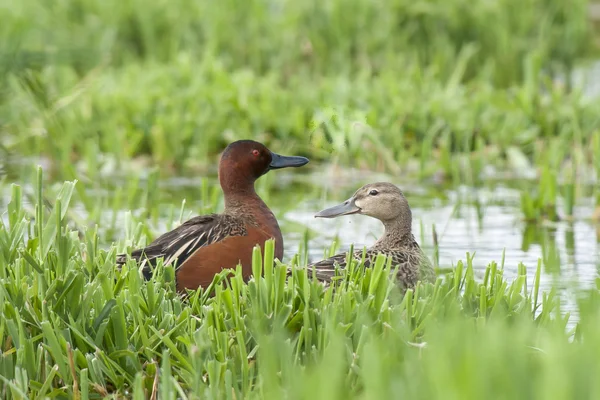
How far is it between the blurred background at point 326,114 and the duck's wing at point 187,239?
0.84 ft

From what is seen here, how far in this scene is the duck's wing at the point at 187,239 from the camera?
5.34 metres

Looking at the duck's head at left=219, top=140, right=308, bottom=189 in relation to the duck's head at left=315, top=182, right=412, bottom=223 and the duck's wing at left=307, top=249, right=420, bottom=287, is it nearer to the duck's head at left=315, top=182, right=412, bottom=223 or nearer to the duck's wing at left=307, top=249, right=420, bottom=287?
the duck's head at left=315, top=182, right=412, bottom=223

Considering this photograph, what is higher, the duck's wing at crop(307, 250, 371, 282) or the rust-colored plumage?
the rust-colored plumage

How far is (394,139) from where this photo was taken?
9820mm

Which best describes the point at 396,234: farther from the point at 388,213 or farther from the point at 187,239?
the point at 187,239

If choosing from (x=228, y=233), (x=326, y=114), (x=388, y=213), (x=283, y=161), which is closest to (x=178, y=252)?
(x=228, y=233)

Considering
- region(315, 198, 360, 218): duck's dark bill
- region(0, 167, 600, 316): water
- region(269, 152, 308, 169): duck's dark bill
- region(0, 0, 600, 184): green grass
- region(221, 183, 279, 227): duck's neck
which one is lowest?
region(0, 167, 600, 316): water

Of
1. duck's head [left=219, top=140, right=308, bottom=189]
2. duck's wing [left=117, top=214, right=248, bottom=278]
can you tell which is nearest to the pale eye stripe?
duck's wing [left=117, top=214, right=248, bottom=278]

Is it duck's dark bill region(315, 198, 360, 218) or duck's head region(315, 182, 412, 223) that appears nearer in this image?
duck's head region(315, 182, 412, 223)

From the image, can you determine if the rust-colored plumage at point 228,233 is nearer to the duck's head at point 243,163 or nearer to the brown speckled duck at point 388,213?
the duck's head at point 243,163

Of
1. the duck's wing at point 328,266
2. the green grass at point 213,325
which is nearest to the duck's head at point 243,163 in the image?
the duck's wing at point 328,266

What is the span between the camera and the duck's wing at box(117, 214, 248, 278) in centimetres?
534

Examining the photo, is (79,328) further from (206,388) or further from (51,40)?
(51,40)

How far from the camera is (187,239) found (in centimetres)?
547
